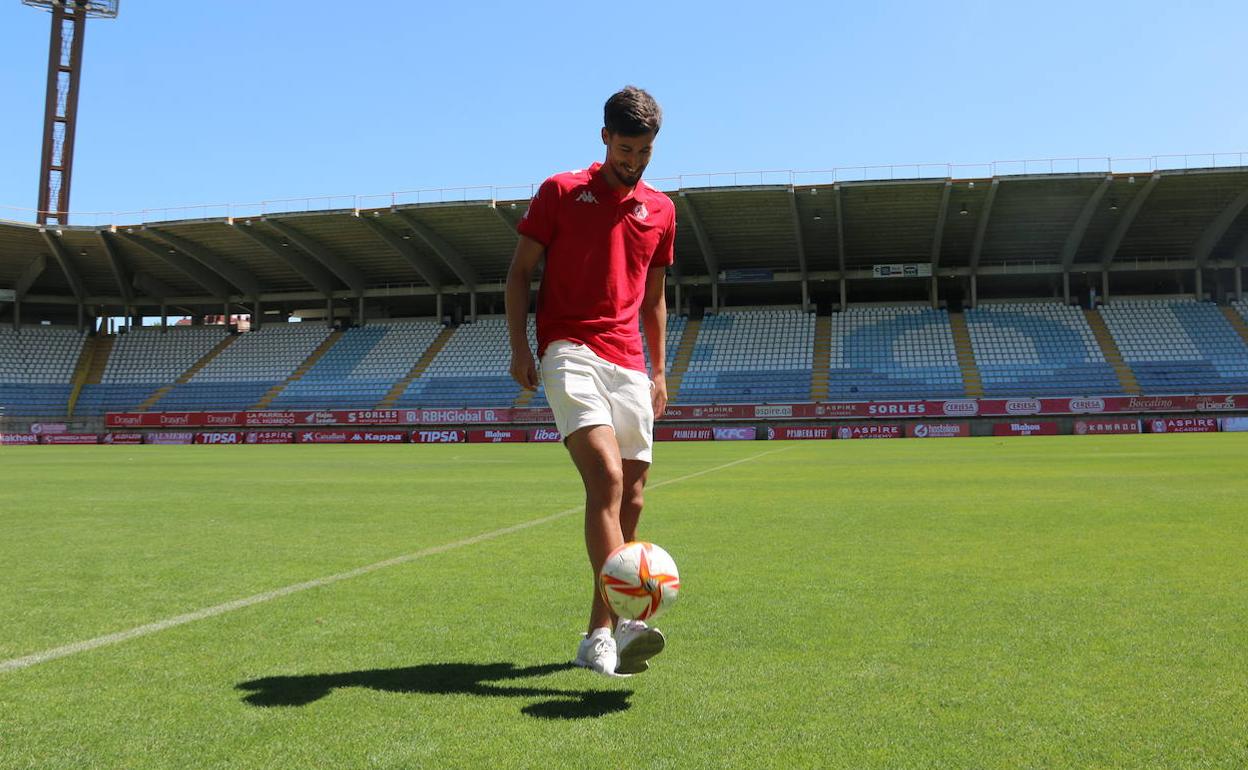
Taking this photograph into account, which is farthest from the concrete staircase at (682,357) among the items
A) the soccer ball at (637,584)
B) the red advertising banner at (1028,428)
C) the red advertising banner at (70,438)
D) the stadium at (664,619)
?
the soccer ball at (637,584)

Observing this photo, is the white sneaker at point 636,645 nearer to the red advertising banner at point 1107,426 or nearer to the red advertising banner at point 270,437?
the red advertising banner at point 1107,426

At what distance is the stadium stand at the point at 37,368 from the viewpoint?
46844 mm

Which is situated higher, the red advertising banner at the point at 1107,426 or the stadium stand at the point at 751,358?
the stadium stand at the point at 751,358

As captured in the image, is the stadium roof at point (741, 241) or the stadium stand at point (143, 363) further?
the stadium stand at point (143, 363)

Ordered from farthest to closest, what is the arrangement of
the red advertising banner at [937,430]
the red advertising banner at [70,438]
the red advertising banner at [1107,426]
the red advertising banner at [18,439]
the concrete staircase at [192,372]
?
the concrete staircase at [192,372] < the red advertising banner at [70,438] < the red advertising banner at [18,439] < the red advertising banner at [937,430] < the red advertising banner at [1107,426]

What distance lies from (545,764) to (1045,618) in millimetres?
2611

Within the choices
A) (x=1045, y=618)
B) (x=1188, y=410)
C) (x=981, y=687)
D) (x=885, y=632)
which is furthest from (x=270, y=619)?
(x=1188, y=410)

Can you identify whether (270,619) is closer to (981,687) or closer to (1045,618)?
(981,687)

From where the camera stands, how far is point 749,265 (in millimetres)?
46750

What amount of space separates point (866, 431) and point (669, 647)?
36.8 meters

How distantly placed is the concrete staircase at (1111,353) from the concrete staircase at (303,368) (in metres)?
38.6

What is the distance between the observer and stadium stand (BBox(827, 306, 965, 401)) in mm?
41031

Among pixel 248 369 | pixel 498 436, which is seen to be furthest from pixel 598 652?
pixel 248 369

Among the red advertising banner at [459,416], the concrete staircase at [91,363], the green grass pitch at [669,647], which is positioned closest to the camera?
the green grass pitch at [669,647]
